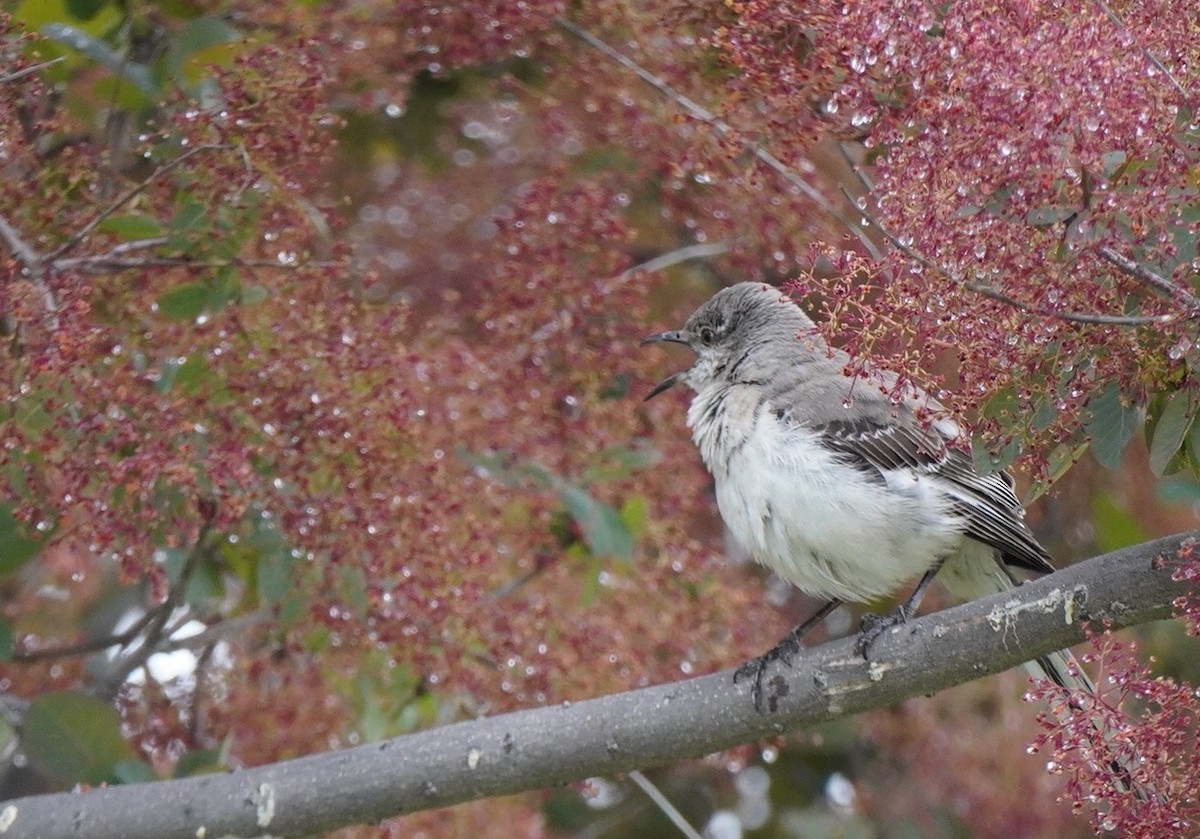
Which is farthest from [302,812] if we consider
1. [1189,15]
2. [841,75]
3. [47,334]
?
[1189,15]

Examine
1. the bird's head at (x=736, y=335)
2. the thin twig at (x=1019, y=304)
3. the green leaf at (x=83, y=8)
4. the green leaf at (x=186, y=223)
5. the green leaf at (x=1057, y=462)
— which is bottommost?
the bird's head at (x=736, y=335)

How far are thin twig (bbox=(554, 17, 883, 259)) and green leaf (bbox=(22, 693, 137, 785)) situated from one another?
242 cm

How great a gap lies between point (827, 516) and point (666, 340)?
110 centimetres

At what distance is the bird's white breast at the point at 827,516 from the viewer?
4.55 metres

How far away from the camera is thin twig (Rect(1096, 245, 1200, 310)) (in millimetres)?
2576

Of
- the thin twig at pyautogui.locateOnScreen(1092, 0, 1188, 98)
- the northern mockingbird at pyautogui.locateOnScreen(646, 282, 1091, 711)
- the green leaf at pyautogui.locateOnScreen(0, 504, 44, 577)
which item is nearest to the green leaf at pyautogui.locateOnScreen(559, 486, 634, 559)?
the northern mockingbird at pyautogui.locateOnScreen(646, 282, 1091, 711)

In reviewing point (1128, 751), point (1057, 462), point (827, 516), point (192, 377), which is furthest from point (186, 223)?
point (1128, 751)

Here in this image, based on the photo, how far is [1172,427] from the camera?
2.91 m

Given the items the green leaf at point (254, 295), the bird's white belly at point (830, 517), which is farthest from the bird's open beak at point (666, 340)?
the green leaf at point (254, 295)

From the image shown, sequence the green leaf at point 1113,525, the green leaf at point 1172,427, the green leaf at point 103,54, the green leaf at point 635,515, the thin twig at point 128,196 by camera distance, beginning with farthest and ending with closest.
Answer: the green leaf at point 1113,525 → the green leaf at point 635,515 → the green leaf at point 103,54 → the thin twig at point 128,196 → the green leaf at point 1172,427

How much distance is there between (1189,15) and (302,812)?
2847mm

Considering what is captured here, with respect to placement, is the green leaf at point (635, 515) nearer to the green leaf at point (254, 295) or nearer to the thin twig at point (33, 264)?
the green leaf at point (254, 295)

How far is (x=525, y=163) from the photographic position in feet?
20.7

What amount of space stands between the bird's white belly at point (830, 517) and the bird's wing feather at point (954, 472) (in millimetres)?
46
